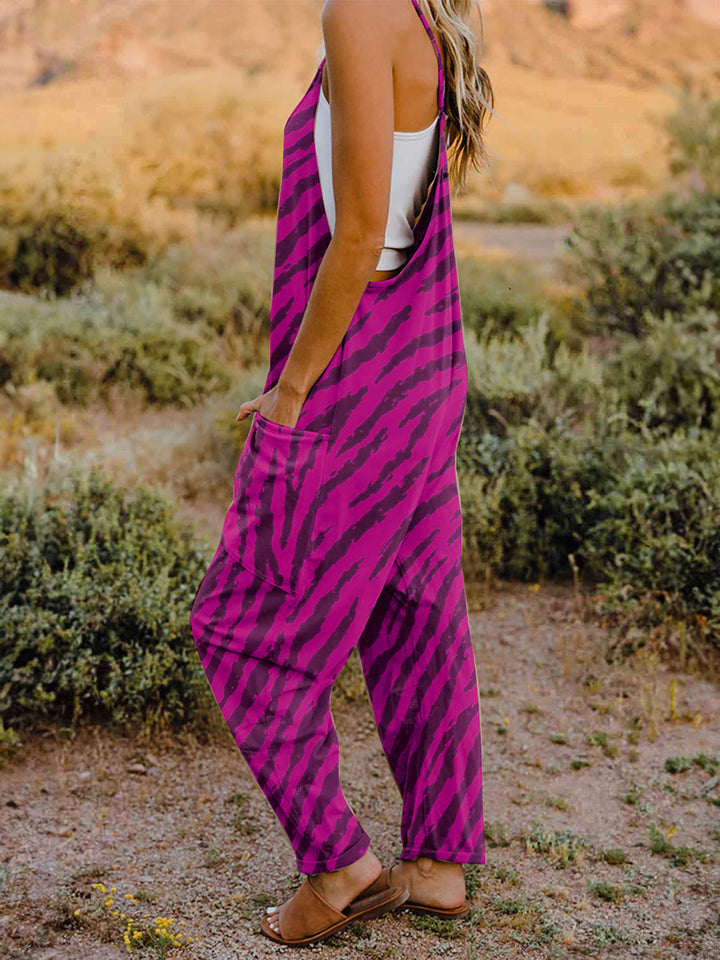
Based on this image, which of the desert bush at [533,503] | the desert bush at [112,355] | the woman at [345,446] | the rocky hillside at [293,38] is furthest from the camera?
the rocky hillside at [293,38]

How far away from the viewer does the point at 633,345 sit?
5.36 metres

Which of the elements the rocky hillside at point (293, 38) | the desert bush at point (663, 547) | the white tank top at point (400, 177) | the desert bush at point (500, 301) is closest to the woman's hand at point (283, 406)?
the white tank top at point (400, 177)

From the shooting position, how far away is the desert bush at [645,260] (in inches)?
234

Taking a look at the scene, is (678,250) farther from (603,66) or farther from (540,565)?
(603,66)

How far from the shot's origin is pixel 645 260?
599 cm

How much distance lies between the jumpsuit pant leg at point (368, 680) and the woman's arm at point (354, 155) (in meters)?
0.40

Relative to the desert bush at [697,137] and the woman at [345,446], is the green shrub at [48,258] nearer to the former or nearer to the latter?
the desert bush at [697,137]

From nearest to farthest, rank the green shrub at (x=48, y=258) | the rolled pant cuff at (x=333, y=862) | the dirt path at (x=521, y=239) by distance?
1. the rolled pant cuff at (x=333, y=862)
2. the green shrub at (x=48, y=258)
3. the dirt path at (x=521, y=239)

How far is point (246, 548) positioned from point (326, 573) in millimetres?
150

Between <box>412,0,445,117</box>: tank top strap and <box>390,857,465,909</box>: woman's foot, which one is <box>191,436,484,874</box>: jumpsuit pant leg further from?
<box>412,0,445,117</box>: tank top strap

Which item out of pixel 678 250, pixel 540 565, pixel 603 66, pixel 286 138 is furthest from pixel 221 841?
pixel 603 66

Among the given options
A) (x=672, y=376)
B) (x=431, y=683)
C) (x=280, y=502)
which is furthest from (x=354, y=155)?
(x=672, y=376)

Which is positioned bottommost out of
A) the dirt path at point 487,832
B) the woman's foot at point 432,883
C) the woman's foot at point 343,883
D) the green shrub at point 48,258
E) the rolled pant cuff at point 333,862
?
the dirt path at point 487,832

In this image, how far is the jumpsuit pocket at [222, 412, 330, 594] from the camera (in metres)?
1.73
